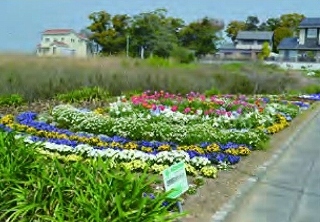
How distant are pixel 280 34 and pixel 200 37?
21916 millimetres

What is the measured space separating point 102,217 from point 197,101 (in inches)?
358

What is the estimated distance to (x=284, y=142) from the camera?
9711 mm

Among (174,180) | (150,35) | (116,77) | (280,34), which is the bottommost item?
(174,180)

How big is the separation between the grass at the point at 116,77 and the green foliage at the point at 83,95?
726 mm

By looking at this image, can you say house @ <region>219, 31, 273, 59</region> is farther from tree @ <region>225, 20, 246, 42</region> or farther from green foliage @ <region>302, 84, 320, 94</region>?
green foliage @ <region>302, 84, 320, 94</region>

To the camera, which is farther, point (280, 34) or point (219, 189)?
point (280, 34)

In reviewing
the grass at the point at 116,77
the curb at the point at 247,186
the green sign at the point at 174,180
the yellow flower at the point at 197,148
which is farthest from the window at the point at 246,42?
the green sign at the point at 174,180

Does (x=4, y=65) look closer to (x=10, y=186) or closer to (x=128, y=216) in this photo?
(x=10, y=186)

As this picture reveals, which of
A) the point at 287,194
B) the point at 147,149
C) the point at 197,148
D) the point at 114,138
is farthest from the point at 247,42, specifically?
the point at 287,194

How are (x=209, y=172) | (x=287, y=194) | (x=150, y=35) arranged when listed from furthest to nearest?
1. (x=150, y=35)
2. (x=209, y=172)
3. (x=287, y=194)

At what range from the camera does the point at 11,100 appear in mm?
12695

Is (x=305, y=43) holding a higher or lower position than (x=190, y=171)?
higher

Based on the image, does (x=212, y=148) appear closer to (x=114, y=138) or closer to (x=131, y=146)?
(x=131, y=146)

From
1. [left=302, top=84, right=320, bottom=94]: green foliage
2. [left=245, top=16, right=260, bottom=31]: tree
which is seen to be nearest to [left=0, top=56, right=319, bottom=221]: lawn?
[left=302, top=84, right=320, bottom=94]: green foliage
